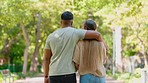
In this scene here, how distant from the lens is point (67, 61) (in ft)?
15.2

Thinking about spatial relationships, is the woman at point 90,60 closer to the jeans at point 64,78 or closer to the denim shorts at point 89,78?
the denim shorts at point 89,78

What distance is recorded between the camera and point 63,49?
4.69 metres

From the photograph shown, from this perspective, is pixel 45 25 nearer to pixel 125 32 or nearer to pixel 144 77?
pixel 125 32

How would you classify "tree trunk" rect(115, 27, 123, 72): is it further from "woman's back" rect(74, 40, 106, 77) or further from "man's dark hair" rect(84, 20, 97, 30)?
"woman's back" rect(74, 40, 106, 77)

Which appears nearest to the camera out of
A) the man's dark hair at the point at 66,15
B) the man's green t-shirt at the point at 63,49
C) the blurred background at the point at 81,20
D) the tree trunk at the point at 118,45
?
the man's green t-shirt at the point at 63,49

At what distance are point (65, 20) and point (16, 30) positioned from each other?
29313 millimetres

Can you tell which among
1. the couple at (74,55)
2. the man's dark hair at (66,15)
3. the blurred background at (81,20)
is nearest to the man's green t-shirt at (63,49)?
the couple at (74,55)

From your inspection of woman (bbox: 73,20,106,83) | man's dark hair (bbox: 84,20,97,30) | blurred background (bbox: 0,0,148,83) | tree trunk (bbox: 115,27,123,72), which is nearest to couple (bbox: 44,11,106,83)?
woman (bbox: 73,20,106,83)

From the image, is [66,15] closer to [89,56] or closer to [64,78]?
[89,56]

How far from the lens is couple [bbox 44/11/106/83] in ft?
15.3

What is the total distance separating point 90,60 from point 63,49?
0.32 metres

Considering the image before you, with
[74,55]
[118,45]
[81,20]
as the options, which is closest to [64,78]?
[74,55]

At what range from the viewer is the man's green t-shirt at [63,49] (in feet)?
15.3

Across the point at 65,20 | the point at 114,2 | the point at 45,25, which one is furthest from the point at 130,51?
the point at 65,20
